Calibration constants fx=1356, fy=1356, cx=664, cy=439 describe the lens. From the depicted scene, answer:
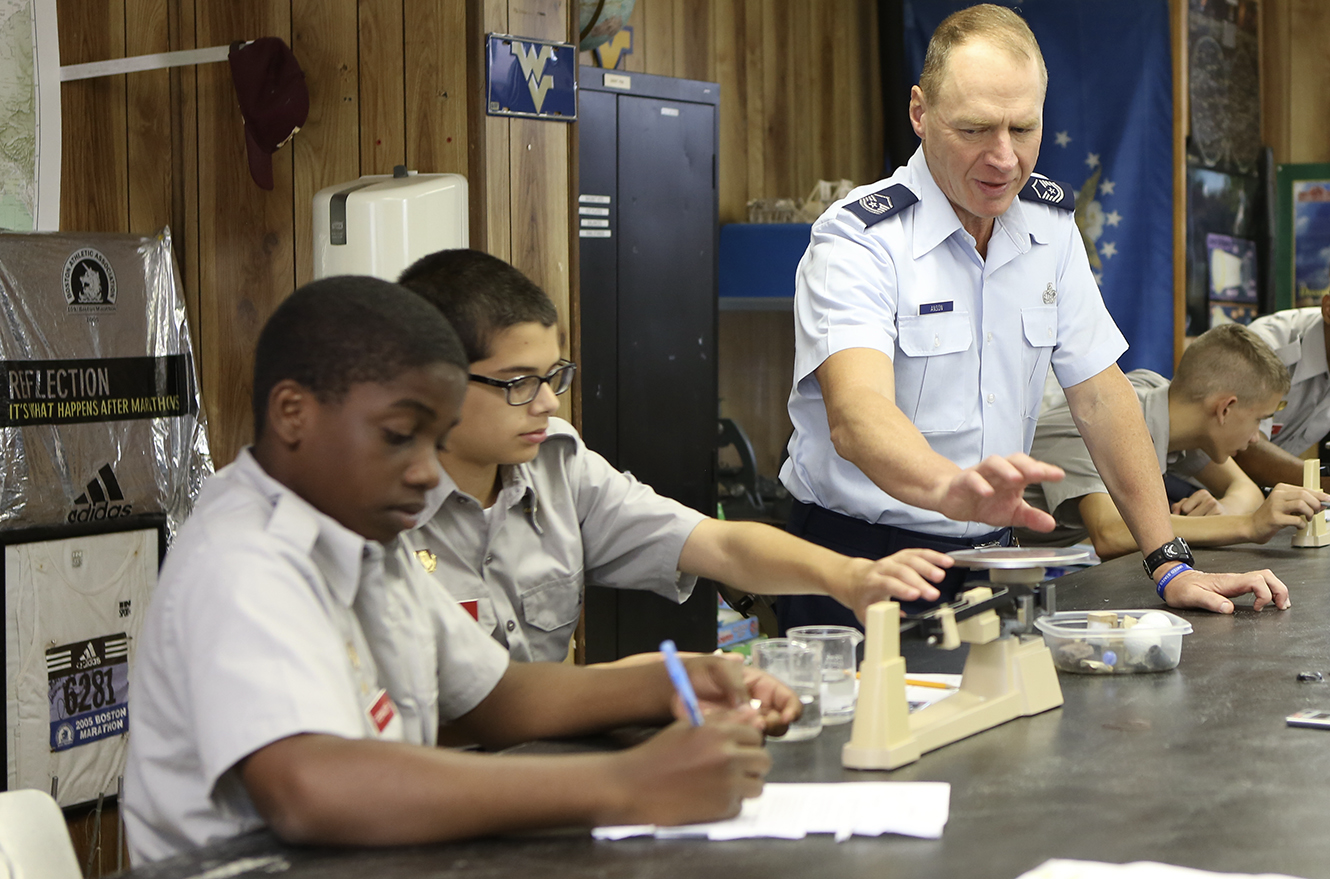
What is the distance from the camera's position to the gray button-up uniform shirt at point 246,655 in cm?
103

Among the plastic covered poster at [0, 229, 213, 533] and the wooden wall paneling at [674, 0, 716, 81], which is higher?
the wooden wall paneling at [674, 0, 716, 81]

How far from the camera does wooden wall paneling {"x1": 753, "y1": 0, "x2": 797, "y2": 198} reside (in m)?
5.29

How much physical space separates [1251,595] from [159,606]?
5.72 ft

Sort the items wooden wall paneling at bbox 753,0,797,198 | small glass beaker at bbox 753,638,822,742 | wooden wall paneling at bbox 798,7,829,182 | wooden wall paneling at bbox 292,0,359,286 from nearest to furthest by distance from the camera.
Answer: small glass beaker at bbox 753,638,822,742, wooden wall paneling at bbox 292,0,359,286, wooden wall paneling at bbox 753,0,797,198, wooden wall paneling at bbox 798,7,829,182

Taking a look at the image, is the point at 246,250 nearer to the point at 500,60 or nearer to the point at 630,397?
the point at 500,60

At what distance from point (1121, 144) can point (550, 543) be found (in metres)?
3.97

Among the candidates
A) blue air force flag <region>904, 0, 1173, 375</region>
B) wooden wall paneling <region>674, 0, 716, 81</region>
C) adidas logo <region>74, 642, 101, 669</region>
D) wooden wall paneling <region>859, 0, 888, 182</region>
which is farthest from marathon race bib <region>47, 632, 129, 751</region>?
wooden wall paneling <region>859, 0, 888, 182</region>

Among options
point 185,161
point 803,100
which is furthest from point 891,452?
point 803,100

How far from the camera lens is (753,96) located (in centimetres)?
523

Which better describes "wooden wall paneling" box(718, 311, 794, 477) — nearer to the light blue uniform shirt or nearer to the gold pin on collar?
the light blue uniform shirt

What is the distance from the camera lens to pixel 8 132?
9.11 ft

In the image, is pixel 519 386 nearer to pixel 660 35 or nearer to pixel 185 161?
pixel 185 161

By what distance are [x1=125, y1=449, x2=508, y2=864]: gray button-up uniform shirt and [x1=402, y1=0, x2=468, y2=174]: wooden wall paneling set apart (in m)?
1.82

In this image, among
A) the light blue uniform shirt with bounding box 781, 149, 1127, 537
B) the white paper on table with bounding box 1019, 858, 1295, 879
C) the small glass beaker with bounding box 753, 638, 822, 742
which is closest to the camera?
Answer: the white paper on table with bounding box 1019, 858, 1295, 879
